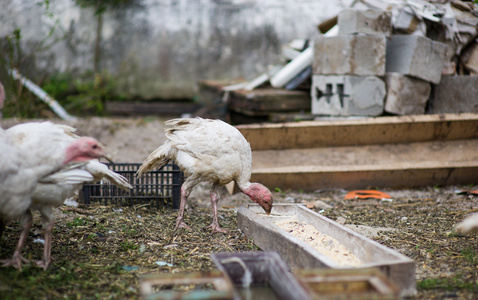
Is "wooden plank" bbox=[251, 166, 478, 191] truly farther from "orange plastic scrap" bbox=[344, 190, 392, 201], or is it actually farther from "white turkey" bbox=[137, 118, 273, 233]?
"white turkey" bbox=[137, 118, 273, 233]

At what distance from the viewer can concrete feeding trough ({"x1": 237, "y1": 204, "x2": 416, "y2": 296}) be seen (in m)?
3.25

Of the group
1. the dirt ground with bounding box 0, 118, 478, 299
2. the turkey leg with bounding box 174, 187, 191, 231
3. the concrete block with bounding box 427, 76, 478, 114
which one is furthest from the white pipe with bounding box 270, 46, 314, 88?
the turkey leg with bounding box 174, 187, 191, 231

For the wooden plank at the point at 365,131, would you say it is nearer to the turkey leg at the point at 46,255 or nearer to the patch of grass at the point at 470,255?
the patch of grass at the point at 470,255

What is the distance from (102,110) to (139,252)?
709cm

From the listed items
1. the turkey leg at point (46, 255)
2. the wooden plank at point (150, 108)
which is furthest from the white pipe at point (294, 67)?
the turkey leg at point (46, 255)

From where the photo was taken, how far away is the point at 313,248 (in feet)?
12.1

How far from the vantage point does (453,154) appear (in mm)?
7008

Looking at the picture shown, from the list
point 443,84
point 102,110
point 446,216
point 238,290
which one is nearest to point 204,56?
point 102,110

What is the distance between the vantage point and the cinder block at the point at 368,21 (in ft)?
23.6

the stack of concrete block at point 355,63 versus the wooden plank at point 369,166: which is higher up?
the stack of concrete block at point 355,63

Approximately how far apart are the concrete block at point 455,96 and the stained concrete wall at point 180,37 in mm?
3573

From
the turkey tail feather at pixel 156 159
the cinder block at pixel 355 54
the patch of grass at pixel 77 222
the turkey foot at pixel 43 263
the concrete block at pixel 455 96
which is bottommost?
the patch of grass at pixel 77 222

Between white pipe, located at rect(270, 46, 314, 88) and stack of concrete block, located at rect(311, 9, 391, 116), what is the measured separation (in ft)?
1.88

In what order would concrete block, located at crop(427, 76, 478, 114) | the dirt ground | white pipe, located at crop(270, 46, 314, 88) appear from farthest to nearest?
white pipe, located at crop(270, 46, 314, 88) → concrete block, located at crop(427, 76, 478, 114) → the dirt ground
